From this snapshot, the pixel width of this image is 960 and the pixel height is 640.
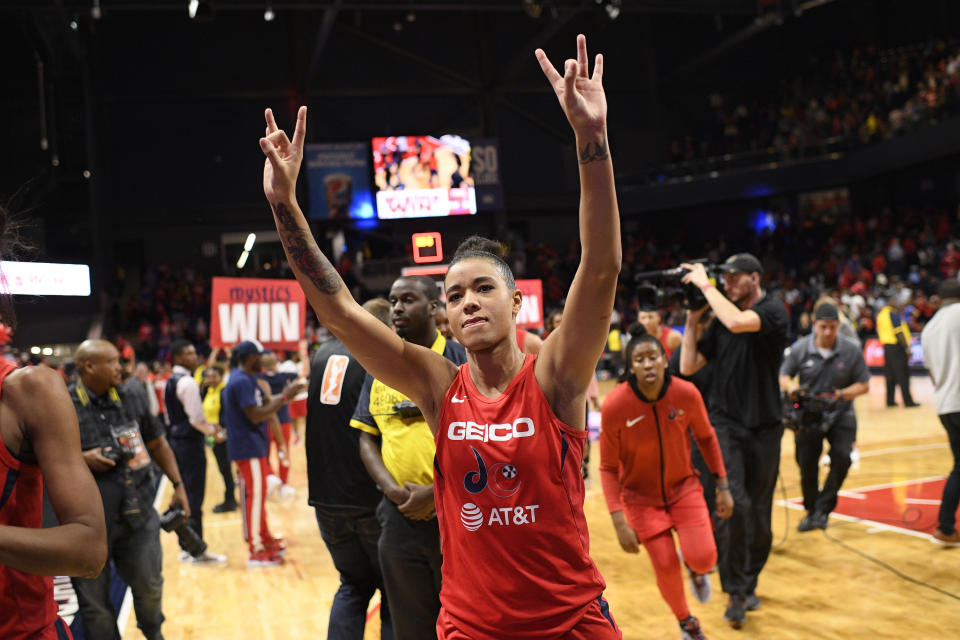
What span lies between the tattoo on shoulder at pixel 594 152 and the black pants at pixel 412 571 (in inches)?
81.2

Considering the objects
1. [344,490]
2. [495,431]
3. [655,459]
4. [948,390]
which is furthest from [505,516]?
[948,390]

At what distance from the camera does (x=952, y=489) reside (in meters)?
6.58

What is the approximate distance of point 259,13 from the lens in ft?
84.6

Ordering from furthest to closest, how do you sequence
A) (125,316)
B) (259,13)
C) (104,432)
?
(259,13), (125,316), (104,432)

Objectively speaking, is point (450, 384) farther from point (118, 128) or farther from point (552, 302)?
point (118, 128)

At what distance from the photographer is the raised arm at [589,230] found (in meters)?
2.32

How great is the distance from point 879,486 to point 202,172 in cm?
2212

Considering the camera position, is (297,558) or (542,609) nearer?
(542,609)

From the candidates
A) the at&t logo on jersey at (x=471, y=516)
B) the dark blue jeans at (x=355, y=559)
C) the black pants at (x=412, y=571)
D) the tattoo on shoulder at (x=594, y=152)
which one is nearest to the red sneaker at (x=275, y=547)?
the dark blue jeans at (x=355, y=559)

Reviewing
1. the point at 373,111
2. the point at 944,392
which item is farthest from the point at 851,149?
the point at 944,392

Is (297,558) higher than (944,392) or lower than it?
lower

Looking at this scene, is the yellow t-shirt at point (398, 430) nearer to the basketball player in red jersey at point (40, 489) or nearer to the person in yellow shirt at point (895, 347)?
the basketball player in red jersey at point (40, 489)

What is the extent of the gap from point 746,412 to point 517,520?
3.46 m

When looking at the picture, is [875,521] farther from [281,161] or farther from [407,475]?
[281,161]
